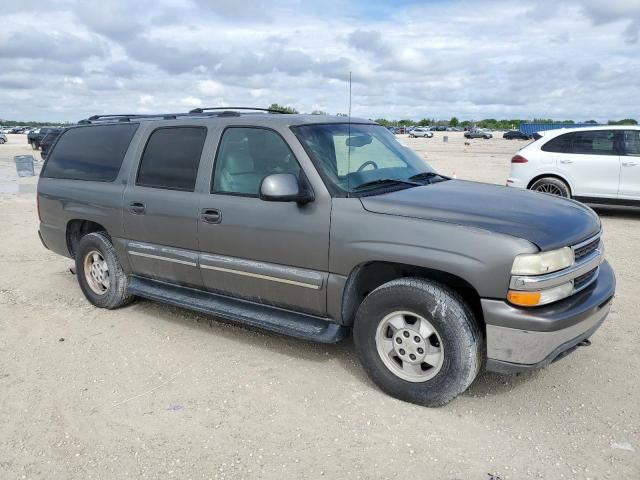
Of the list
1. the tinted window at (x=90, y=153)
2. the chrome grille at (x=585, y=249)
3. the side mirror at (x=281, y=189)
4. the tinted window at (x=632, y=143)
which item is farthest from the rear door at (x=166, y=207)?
the tinted window at (x=632, y=143)

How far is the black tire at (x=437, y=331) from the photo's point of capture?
3412mm

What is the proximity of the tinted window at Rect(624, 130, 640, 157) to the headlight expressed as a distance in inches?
311

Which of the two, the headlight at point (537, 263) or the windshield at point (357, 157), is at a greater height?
the windshield at point (357, 157)

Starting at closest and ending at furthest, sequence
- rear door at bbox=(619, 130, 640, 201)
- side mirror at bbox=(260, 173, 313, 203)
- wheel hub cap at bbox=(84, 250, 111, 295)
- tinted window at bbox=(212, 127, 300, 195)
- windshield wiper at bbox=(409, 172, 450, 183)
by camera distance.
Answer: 1. side mirror at bbox=(260, 173, 313, 203)
2. tinted window at bbox=(212, 127, 300, 195)
3. windshield wiper at bbox=(409, 172, 450, 183)
4. wheel hub cap at bbox=(84, 250, 111, 295)
5. rear door at bbox=(619, 130, 640, 201)

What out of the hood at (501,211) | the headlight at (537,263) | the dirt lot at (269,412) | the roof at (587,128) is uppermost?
the roof at (587,128)

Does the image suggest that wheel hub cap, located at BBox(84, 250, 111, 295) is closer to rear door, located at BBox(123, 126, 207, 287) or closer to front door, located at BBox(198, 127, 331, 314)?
rear door, located at BBox(123, 126, 207, 287)

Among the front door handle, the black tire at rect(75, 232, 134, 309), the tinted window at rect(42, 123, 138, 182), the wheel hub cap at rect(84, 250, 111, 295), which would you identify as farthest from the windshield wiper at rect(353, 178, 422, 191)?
the wheel hub cap at rect(84, 250, 111, 295)

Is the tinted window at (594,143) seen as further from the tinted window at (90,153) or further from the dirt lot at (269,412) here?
the tinted window at (90,153)

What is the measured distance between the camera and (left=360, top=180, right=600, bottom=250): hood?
337 cm

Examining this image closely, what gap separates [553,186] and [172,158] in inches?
309

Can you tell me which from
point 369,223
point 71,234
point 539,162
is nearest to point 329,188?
point 369,223

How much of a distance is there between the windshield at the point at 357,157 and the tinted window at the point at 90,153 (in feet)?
6.59

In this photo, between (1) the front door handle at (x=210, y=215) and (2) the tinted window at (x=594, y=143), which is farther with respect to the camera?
(2) the tinted window at (x=594, y=143)

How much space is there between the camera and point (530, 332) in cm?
323
